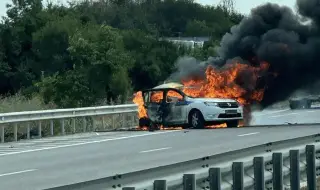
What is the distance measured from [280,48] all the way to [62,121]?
7.37 m

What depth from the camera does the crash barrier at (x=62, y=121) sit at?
3006 centimetres

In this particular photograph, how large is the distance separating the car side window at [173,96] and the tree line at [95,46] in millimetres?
13039

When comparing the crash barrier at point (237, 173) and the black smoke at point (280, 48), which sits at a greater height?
the black smoke at point (280, 48)

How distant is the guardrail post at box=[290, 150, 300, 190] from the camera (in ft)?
43.4

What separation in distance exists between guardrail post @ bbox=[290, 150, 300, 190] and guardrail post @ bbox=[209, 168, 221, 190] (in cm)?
264

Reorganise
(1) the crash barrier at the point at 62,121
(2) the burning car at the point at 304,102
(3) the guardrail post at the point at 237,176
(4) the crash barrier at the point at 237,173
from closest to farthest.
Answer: (4) the crash barrier at the point at 237,173 < (3) the guardrail post at the point at 237,176 < (1) the crash barrier at the point at 62,121 < (2) the burning car at the point at 304,102

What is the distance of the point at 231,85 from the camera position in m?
32.3

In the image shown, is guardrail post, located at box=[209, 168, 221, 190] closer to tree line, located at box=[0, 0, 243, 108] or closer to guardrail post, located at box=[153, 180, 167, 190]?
guardrail post, located at box=[153, 180, 167, 190]

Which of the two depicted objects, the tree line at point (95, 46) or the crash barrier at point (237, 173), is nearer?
the crash barrier at point (237, 173)

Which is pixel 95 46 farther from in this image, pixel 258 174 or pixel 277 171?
pixel 258 174

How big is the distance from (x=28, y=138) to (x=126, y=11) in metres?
79.4

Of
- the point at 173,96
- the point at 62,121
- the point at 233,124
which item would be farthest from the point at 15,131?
the point at 233,124

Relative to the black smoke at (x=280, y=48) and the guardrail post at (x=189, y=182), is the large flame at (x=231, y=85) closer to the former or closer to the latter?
the black smoke at (x=280, y=48)

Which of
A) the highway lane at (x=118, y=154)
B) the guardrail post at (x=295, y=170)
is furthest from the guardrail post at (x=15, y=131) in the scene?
the guardrail post at (x=295, y=170)
